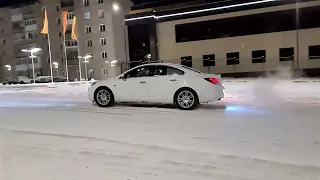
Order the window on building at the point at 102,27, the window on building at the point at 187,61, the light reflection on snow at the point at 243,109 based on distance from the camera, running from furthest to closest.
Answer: the window on building at the point at 102,27, the window on building at the point at 187,61, the light reflection on snow at the point at 243,109

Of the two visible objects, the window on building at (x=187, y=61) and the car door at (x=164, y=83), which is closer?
the car door at (x=164, y=83)

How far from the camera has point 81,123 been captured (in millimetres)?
7828

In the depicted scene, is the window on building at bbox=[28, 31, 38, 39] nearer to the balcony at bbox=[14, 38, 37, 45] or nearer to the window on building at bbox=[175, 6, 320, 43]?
the balcony at bbox=[14, 38, 37, 45]

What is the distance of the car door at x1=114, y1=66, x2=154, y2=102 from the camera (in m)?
9.93

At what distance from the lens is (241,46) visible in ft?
107

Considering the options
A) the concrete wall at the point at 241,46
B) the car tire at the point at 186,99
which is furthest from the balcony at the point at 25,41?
the car tire at the point at 186,99

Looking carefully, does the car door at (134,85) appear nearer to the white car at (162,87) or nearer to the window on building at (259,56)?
the white car at (162,87)

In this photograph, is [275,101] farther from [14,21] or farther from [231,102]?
[14,21]

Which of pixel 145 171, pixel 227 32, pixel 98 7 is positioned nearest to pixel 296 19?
pixel 227 32

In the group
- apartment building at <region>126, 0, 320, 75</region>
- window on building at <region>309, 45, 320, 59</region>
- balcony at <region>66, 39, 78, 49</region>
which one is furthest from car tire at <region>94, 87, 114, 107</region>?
balcony at <region>66, 39, 78, 49</region>

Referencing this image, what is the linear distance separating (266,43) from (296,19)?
3.77 meters

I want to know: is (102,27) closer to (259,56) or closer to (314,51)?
(259,56)

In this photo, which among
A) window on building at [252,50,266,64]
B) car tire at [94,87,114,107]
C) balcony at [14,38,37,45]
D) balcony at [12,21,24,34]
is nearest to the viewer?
car tire at [94,87,114,107]

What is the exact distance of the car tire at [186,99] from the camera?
938cm
